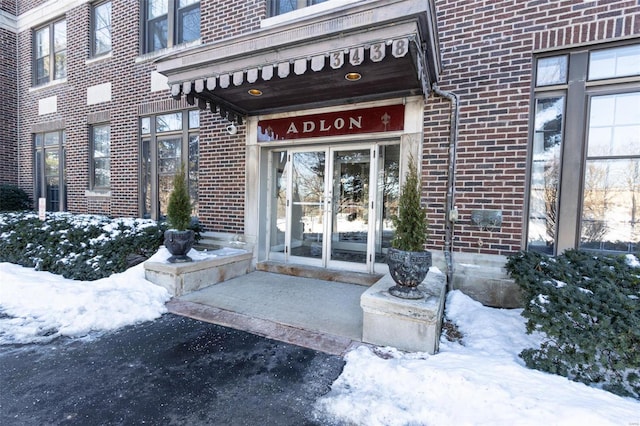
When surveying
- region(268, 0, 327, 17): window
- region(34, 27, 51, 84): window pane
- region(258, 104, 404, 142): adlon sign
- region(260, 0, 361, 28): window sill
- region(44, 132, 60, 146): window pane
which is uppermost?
region(34, 27, 51, 84): window pane

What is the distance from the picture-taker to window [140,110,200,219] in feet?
20.5

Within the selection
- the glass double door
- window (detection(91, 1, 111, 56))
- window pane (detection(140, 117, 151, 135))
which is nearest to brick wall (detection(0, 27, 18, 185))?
Result: window (detection(91, 1, 111, 56))

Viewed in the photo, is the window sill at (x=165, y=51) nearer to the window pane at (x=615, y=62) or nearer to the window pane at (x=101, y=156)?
the window pane at (x=101, y=156)

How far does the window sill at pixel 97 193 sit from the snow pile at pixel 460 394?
745 centimetres

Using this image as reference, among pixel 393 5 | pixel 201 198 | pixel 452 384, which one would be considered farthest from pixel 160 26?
pixel 452 384

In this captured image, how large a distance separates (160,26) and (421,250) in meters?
7.24

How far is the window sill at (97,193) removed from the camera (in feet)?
24.4

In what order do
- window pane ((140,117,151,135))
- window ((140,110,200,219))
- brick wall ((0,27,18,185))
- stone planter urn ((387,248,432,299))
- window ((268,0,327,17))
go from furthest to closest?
brick wall ((0,27,18,185)), window pane ((140,117,151,135)), window ((140,110,200,219)), window ((268,0,327,17)), stone planter urn ((387,248,432,299))

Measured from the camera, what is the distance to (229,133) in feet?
18.7

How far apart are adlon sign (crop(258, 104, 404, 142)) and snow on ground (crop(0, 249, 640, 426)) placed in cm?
258

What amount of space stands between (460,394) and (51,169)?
1139cm

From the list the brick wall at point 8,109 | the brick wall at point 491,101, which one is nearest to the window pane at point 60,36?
the brick wall at point 8,109

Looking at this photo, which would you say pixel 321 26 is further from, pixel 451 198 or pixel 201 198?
pixel 201 198

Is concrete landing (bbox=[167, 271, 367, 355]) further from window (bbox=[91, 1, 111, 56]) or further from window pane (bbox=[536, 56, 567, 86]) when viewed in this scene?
window (bbox=[91, 1, 111, 56])
